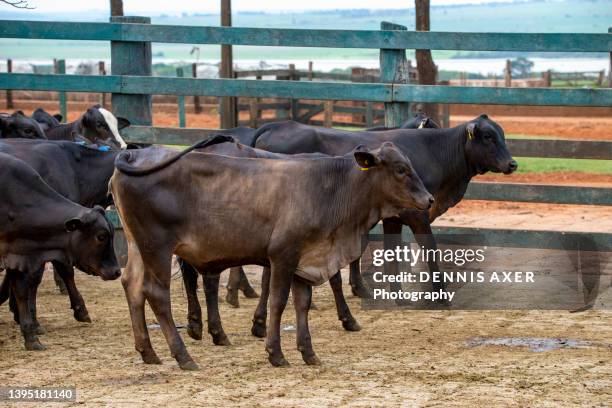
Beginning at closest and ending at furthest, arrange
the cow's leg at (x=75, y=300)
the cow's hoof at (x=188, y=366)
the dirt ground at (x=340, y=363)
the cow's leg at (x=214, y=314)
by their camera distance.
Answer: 1. the dirt ground at (x=340, y=363)
2. the cow's hoof at (x=188, y=366)
3. the cow's leg at (x=214, y=314)
4. the cow's leg at (x=75, y=300)

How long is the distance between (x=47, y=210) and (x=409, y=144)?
3.43 metres

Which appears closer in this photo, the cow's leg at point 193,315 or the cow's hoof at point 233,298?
the cow's leg at point 193,315

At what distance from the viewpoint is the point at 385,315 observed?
10367 mm

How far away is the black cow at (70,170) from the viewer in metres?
10.0

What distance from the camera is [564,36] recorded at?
11.3m

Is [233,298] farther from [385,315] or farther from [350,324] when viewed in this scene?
[350,324]

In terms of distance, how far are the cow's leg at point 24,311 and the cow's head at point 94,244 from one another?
0.43m

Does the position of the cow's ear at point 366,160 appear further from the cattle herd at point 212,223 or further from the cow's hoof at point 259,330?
the cow's hoof at point 259,330

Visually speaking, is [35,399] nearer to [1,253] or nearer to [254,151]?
A: [1,253]

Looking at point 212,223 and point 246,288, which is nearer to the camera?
point 212,223

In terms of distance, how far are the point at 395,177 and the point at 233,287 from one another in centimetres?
280

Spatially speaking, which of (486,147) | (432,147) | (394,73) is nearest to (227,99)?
(394,73)

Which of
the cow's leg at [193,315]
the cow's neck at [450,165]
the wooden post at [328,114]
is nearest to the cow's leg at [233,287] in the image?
the cow's leg at [193,315]

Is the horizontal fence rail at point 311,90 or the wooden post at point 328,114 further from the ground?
the horizontal fence rail at point 311,90
